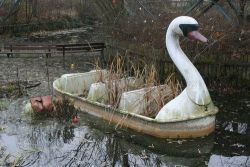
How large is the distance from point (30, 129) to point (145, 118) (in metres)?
2.45

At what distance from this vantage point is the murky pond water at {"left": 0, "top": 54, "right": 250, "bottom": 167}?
26.6ft

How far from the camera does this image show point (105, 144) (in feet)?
29.4

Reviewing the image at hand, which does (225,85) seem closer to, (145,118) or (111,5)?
(145,118)

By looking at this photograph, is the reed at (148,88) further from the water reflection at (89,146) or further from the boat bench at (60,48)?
the boat bench at (60,48)

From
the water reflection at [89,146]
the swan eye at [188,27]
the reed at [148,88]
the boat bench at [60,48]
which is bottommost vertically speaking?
the water reflection at [89,146]

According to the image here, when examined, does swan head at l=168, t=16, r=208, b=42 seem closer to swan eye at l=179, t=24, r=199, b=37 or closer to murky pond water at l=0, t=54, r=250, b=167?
swan eye at l=179, t=24, r=199, b=37

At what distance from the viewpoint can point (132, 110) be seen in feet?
31.7

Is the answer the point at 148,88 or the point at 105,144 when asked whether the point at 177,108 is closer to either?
the point at 148,88

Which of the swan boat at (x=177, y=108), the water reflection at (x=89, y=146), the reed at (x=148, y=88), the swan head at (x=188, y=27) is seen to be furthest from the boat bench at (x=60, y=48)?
the swan head at (x=188, y=27)

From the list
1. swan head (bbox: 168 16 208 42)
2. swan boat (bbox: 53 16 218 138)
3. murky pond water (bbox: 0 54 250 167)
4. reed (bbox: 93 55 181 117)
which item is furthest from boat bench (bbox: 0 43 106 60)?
swan head (bbox: 168 16 208 42)

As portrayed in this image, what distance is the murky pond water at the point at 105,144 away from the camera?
8117 mm

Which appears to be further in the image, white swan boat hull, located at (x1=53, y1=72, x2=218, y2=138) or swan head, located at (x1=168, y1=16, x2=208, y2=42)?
swan head, located at (x1=168, y1=16, x2=208, y2=42)

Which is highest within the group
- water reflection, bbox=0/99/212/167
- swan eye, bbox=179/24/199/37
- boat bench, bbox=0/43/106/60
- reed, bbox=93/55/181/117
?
swan eye, bbox=179/24/199/37

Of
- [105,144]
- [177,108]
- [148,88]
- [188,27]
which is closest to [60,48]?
[148,88]
